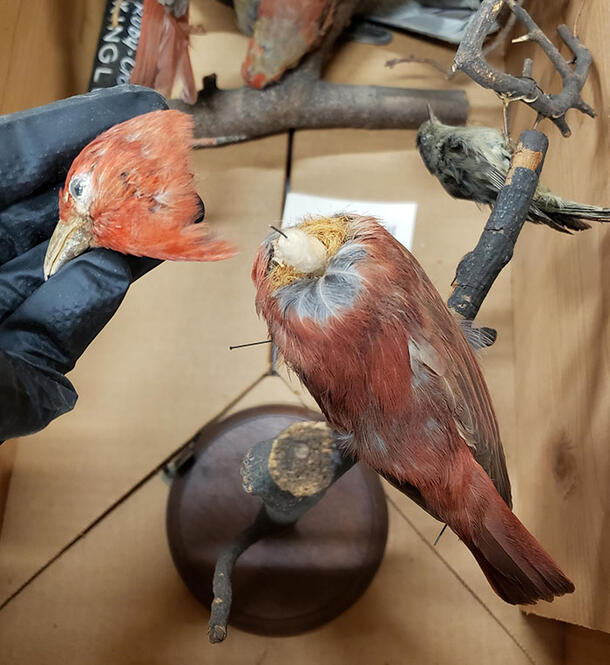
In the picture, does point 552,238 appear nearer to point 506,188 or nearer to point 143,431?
point 506,188

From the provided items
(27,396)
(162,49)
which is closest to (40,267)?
(27,396)

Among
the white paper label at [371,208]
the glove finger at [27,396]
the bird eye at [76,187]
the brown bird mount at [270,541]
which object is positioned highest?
the bird eye at [76,187]

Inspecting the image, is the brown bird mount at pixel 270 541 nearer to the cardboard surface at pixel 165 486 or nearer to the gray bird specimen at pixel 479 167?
the cardboard surface at pixel 165 486

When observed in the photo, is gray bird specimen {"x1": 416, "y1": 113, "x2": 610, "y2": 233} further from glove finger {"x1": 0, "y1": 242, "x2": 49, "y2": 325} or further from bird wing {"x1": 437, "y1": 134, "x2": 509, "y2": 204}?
glove finger {"x1": 0, "y1": 242, "x2": 49, "y2": 325}

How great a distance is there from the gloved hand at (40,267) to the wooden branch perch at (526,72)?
42cm

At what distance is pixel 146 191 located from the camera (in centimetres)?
71

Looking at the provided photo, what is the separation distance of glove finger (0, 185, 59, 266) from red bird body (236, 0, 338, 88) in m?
0.70

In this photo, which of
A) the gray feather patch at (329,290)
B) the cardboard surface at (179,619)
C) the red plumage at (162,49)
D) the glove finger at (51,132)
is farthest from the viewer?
the red plumage at (162,49)

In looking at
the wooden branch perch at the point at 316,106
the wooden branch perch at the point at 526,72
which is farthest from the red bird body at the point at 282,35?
the wooden branch perch at the point at 526,72

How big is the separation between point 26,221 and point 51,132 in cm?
13

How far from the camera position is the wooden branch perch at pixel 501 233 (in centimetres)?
80

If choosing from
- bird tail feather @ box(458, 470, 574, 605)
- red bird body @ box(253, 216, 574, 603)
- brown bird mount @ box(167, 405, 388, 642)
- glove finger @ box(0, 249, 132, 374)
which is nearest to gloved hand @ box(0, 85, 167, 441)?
glove finger @ box(0, 249, 132, 374)

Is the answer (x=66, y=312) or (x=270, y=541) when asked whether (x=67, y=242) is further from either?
(x=270, y=541)

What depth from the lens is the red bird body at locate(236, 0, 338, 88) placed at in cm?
136
